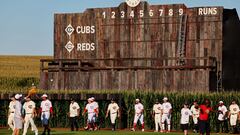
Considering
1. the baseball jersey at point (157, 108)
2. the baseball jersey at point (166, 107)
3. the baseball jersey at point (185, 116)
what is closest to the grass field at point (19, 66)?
the baseball jersey at point (157, 108)

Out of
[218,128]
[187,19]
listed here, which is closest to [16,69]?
[187,19]

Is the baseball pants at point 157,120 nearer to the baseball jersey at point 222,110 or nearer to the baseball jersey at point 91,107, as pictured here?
the baseball jersey at point 222,110

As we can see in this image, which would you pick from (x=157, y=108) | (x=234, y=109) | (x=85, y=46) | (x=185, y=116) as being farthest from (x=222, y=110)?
(x=85, y=46)

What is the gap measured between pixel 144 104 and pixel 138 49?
8.44m

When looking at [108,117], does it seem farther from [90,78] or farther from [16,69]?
[16,69]

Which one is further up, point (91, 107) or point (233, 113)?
point (91, 107)

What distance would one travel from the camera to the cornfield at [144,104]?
48.8 meters

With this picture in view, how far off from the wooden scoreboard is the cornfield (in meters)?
2.96

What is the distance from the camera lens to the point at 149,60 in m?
57.2

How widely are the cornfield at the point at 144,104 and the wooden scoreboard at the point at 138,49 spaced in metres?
2.96

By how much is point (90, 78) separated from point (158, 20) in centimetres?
633

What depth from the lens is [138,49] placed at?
190 ft

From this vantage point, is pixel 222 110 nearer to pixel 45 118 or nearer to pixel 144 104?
pixel 144 104

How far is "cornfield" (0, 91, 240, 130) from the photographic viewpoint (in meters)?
48.8
